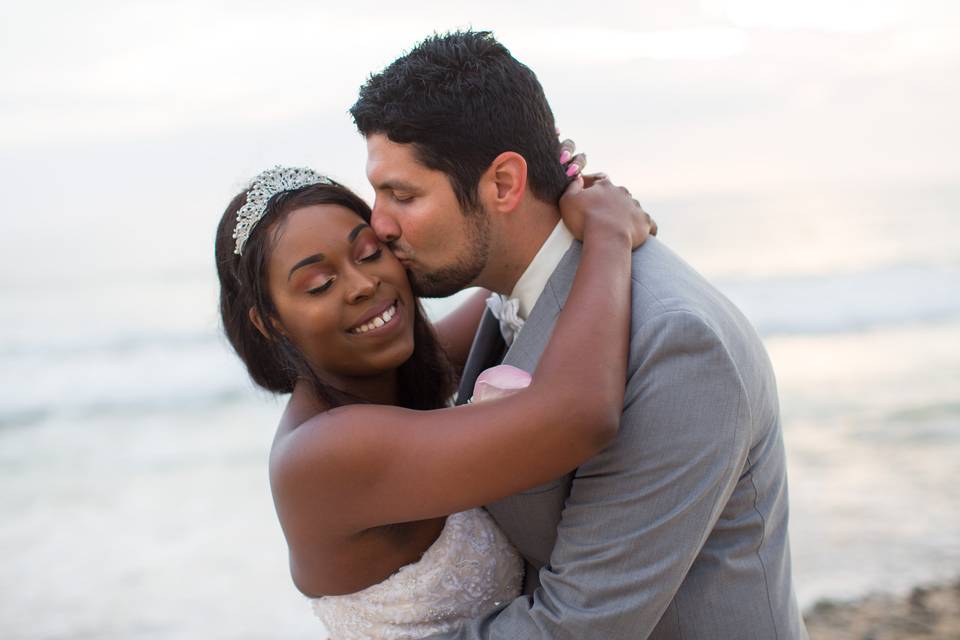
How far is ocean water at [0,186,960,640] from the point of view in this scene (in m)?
6.75

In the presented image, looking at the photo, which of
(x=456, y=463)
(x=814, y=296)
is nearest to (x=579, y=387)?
(x=456, y=463)

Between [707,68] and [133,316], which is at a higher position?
[707,68]

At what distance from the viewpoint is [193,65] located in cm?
2183

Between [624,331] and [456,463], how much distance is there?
19.0 inches

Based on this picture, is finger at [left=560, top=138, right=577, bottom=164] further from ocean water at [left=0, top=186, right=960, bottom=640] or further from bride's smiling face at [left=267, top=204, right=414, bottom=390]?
ocean water at [left=0, top=186, right=960, bottom=640]

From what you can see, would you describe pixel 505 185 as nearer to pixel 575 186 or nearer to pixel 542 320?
pixel 575 186

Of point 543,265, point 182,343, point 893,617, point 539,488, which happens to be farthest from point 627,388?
point 182,343

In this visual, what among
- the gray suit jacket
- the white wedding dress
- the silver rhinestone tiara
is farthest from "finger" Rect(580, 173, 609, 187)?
the white wedding dress

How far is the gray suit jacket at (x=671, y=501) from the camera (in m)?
2.16

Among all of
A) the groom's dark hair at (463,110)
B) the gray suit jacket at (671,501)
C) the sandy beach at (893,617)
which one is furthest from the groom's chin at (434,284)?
the sandy beach at (893,617)

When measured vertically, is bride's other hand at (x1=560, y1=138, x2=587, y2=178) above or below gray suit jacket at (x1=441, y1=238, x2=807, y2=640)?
above

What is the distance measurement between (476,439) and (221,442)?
9443 mm

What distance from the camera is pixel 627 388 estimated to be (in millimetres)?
2227

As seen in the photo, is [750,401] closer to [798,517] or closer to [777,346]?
[798,517]
